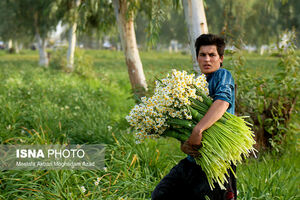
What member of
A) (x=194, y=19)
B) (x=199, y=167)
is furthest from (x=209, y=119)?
(x=194, y=19)

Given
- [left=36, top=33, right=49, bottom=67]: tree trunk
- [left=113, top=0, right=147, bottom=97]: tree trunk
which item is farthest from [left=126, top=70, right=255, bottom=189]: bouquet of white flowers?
[left=36, top=33, right=49, bottom=67]: tree trunk

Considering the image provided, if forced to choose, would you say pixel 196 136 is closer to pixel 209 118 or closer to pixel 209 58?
pixel 209 118

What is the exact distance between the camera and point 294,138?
4930 millimetres

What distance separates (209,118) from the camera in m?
2.23

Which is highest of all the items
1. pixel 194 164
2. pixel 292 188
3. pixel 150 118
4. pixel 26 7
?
pixel 26 7

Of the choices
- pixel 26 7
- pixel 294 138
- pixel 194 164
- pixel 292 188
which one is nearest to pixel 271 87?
pixel 294 138

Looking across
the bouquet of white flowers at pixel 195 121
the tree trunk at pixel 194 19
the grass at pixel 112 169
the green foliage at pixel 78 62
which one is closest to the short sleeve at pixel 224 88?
the bouquet of white flowers at pixel 195 121

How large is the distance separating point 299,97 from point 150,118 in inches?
134

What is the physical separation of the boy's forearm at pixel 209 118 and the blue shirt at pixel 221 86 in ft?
0.21

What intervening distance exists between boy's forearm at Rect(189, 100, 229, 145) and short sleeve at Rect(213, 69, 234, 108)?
0.17 feet

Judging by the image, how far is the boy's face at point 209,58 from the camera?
2518 millimetres

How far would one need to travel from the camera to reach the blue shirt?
231cm

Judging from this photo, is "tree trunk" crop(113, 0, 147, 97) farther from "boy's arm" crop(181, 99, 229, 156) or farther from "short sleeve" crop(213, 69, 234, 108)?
"boy's arm" crop(181, 99, 229, 156)

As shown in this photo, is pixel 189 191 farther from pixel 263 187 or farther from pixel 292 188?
pixel 292 188
